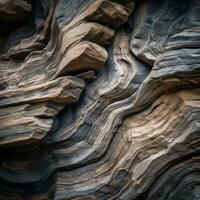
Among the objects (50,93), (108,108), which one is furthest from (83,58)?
(108,108)

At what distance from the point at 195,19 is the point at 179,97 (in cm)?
166

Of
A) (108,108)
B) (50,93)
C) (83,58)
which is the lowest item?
(50,93)

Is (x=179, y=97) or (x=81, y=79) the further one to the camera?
(x=81, y=79)

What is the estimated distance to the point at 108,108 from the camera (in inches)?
271

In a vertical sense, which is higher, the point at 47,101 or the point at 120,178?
the point at 47,101

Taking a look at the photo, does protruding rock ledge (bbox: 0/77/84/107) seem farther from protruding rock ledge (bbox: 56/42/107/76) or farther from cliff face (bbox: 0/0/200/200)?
protruding rock ledge (bbox: 56/42/107/76)

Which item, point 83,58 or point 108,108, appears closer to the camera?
point 108,108

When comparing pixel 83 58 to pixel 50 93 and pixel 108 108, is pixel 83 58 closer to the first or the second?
pixel 50 93

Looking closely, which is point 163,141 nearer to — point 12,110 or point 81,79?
point 81,79

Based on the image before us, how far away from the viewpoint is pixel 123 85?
6.92 meters

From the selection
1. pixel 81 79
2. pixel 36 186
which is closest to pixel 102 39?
pixel 81 79

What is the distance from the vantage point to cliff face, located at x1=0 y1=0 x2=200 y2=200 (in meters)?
6.15

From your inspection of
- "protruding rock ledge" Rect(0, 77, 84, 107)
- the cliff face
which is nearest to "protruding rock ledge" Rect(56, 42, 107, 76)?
the cliff face

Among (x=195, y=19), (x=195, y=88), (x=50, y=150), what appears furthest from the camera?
(x=50, y=150)
